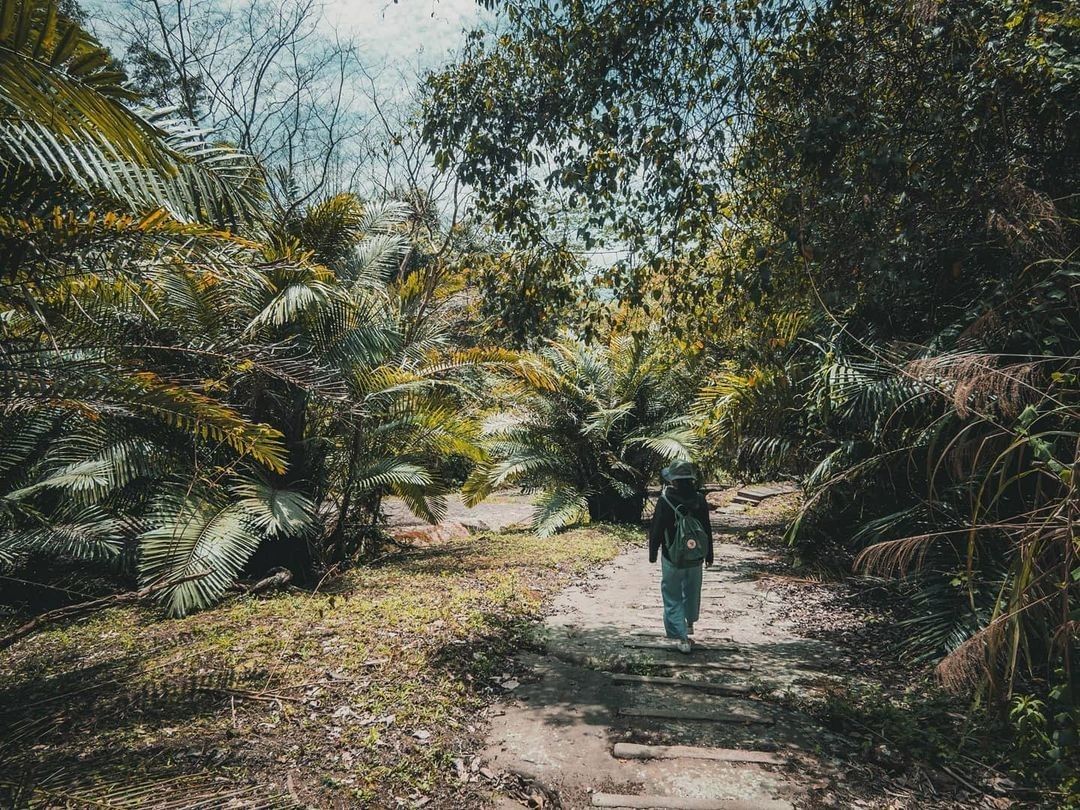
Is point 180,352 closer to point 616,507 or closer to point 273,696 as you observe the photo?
point 273,696

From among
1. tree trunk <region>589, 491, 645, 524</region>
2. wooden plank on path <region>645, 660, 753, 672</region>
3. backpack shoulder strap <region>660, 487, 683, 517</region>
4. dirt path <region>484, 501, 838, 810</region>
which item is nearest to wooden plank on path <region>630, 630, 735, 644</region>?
dirt path <region>484, 501, 838, 810</region>

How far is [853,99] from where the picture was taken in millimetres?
4352

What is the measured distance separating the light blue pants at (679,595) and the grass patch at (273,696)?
1.24 m

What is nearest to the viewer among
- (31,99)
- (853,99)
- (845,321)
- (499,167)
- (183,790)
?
(31,99)

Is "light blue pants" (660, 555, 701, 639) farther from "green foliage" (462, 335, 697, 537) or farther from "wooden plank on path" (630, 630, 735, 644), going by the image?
"green foliage" (462, 335, 697, 537)

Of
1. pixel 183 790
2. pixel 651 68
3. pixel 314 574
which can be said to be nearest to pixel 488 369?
pixel 314 574

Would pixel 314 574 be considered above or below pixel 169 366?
below

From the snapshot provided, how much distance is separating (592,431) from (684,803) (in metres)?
9.30

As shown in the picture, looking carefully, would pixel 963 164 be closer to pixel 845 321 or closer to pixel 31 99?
pixel 845 321

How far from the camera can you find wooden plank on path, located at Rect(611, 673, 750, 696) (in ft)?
14.2

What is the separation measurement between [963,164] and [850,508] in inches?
138

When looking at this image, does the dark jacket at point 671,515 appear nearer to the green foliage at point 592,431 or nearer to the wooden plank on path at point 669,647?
the wooden plank on path at point 669,647

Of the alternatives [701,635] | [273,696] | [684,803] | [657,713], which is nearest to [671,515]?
[701,635]

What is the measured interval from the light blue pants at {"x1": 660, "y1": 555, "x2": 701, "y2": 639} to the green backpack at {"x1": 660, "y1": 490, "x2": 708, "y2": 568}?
0.26 feet
